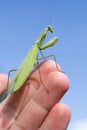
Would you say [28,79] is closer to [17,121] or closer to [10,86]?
[10,86]

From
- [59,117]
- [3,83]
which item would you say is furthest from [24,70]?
[59,117]

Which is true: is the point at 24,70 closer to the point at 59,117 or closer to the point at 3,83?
the point at 3,83

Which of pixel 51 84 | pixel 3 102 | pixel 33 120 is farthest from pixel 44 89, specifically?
pixel 3 102

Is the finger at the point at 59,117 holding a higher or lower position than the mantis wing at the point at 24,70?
lower

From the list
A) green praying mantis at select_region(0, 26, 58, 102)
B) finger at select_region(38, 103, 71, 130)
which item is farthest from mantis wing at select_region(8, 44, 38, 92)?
finger at select_region(38, 103, 71, 130)

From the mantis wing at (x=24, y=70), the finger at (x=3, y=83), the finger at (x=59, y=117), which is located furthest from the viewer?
the finger at (x=3, y=83)

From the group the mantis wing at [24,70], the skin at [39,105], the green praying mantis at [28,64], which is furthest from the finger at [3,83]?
the mantis wing at [24,70]

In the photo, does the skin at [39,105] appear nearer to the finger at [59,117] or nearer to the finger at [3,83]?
the finger at [59,117]

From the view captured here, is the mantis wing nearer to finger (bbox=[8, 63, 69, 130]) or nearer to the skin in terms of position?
the skin
